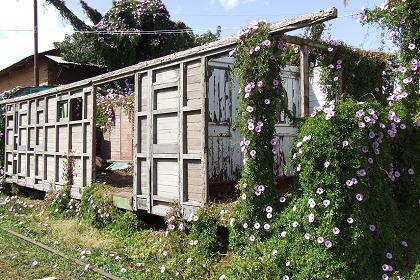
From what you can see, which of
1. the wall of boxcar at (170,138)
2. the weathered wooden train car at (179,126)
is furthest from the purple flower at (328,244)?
the wall of boxcar at (170,138)

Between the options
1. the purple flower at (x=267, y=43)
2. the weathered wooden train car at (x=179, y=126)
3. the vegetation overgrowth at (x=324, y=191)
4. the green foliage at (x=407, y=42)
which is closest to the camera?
the vegetation overgrowth at (x=324, y=191)

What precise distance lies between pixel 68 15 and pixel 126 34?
3721 millimetres

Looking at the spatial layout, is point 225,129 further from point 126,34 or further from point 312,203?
point 126,34

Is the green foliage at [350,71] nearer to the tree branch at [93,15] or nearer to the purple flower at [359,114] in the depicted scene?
the purple flower at [359,114]

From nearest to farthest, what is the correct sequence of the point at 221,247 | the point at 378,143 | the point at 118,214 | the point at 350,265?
the point at 350,265 → the point at 378,143 → the point at 221,247 → the point at 118,214

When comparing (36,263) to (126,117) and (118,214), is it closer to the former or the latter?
(118,214)

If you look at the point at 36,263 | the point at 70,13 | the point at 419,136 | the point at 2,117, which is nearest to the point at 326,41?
the point at 419,136

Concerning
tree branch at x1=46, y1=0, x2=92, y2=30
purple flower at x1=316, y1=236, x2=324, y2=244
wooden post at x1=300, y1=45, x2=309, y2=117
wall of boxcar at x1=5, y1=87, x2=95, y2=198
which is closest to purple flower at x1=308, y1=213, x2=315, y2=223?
purple flower at x1=316, y1=236, x2=324, y2=244

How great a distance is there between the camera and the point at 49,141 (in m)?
12.5

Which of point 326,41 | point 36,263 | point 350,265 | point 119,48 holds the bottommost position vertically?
point 36,263

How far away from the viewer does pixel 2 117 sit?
16.4 meters

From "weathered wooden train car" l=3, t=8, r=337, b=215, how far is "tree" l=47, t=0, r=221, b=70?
10414 millimetres

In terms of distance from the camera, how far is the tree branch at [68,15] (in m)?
23.2

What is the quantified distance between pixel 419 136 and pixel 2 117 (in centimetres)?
1441
